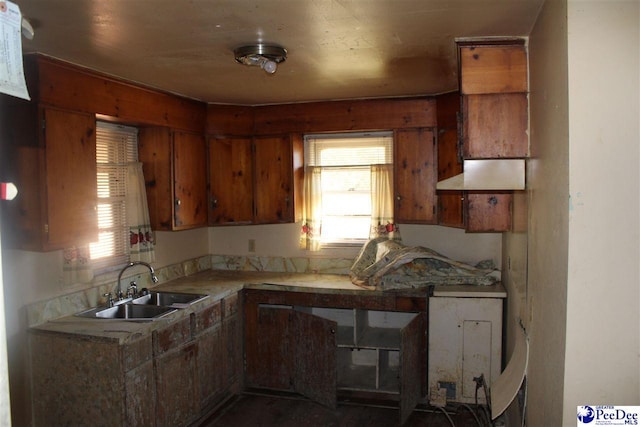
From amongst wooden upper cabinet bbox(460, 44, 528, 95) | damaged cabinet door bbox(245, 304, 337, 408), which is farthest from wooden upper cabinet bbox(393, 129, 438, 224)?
wooden upper cabinet bbox(460, 44, 528, 95)

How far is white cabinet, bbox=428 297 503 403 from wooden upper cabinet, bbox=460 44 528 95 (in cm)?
174

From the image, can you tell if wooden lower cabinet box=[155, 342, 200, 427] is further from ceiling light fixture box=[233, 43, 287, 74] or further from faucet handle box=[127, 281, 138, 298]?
ceiling light fixture box=[233, 43, 287, 74]

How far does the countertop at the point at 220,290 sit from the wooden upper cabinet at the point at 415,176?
0.63 meters

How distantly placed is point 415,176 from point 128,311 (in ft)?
7.67

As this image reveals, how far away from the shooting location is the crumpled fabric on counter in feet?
12.3

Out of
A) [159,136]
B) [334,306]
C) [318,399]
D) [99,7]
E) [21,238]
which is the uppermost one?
[99,7]

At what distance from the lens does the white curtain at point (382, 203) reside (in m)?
4.15

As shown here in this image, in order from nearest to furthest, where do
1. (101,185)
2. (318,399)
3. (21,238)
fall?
(21,238)
(101,185)
(318,399)

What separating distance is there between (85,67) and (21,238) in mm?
1032

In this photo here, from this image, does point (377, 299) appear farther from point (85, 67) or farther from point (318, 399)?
point (85, 67)

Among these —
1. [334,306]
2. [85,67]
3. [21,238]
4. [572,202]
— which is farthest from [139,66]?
[572,202]

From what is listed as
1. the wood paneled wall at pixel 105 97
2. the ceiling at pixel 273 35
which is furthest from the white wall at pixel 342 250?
the ceiling at pixel 273 35

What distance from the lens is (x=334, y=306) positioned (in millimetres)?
3828

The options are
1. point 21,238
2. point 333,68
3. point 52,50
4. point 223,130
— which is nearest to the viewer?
point 52,50
